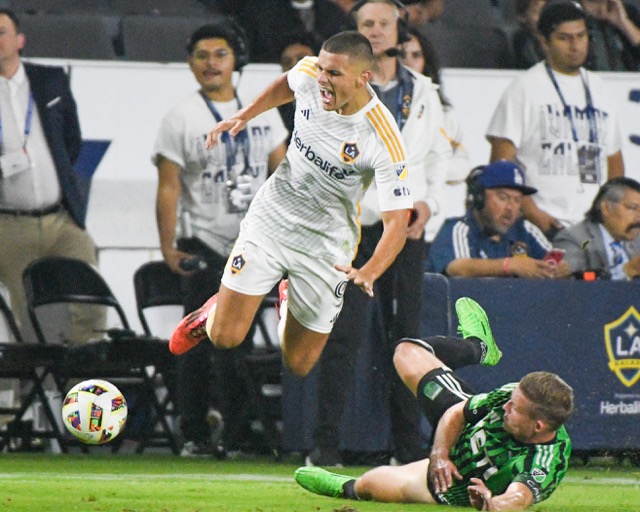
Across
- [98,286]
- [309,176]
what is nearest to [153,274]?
[98,286]

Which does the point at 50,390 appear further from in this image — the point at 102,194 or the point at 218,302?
the point at 218,302

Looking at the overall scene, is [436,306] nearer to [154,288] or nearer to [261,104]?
[154,288]

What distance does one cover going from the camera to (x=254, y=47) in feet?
37.5

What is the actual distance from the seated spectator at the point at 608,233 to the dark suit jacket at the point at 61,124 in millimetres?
3739

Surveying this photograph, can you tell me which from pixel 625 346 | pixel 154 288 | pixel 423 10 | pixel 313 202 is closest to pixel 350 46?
pixel 313 202

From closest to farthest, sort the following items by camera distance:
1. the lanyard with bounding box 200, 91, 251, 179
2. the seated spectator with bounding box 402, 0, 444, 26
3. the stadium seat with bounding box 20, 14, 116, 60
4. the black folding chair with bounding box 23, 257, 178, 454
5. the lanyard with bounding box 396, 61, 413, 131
Answer: the lanyard with bounding box 396, 61, 413, 131 → the black folding chair with bounding box 23, 257, 178, 454 → the lanyard with bounding box 200, 91, 251, 179 → the stadium seat with bounding box 20, 14, 116, 60 → the seated spectator with bounding box 402, 0, 444, 26

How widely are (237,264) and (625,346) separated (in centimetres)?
348

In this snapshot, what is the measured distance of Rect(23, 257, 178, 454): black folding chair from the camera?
391 inches

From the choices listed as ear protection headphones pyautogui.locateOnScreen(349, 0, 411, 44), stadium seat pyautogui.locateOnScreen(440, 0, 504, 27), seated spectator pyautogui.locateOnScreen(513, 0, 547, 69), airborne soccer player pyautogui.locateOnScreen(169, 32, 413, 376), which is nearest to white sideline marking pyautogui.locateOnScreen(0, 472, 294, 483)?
airborne soccer player pyautogui.locateOnScreen(169, 32, 413, 376)

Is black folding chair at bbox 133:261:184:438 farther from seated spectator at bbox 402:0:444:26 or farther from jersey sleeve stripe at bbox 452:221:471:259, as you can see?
seated spectator at bbox 402:0:444:26

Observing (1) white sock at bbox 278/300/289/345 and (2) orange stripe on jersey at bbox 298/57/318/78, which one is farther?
(1) white sock at bbox 278/300/289/345

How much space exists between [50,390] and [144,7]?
378cm

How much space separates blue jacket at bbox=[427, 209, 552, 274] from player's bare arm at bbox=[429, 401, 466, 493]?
145 inches

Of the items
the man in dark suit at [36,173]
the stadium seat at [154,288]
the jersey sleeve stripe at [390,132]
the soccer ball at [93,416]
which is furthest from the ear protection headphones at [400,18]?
the soccer ball at [93,416]
